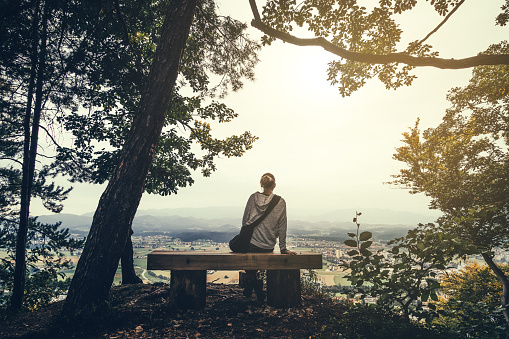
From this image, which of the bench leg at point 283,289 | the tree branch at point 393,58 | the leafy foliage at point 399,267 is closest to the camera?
the leafy foliage at point 399,267

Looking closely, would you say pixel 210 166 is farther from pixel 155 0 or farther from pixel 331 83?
pixel 155 0

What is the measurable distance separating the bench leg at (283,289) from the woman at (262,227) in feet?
0.74

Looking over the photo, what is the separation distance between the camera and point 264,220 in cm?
436

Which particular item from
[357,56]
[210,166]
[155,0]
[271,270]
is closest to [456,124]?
[357,56]

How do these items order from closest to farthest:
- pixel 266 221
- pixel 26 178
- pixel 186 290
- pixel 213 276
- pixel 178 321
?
1. pixel 178 321
2. pixel 186 290
3. pixel 266 221
4. pixel 26 178
5. pixel 213 276

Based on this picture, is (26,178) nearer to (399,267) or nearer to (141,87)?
(141,87)

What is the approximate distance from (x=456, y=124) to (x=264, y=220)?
1370 centimetres

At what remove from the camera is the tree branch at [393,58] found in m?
3.92

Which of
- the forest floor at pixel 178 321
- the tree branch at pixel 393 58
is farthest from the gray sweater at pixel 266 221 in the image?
the tree branch at pixel 393 58

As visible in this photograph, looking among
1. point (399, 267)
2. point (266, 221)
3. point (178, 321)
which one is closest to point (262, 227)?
point (266, 221)

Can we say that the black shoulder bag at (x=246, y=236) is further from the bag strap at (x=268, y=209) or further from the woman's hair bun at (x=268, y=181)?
the woman's hair bun at (x=268, y=181)

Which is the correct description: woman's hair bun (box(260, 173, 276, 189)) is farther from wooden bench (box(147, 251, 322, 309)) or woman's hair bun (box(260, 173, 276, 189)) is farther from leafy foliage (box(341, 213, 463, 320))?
leafy foliage (box(341, 213, 463, 320))

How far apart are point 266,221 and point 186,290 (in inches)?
68.0

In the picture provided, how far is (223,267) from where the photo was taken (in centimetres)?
397
